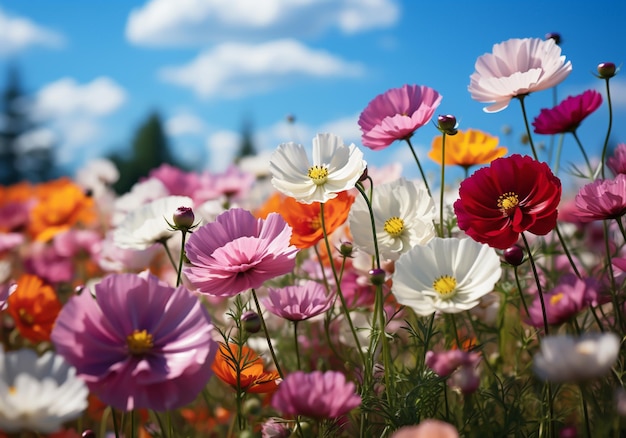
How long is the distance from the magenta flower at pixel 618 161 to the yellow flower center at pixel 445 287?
1.36ft

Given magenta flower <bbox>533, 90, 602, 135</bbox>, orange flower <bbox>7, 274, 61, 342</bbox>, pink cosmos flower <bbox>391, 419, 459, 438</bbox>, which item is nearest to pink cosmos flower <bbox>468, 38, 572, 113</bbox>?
magenta flower <bbox>533, 90, 602, 135</bbox>

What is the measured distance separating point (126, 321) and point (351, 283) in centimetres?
64

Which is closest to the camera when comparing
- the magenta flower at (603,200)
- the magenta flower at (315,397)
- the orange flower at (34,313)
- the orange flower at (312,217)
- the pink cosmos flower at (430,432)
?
the pink cosmos flower at (430,432)

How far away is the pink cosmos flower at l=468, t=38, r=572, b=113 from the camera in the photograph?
965 mm

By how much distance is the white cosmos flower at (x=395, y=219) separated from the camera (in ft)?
3.18

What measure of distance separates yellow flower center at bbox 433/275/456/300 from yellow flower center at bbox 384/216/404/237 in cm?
19

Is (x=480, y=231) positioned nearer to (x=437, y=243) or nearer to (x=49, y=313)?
(x=437, y=243)

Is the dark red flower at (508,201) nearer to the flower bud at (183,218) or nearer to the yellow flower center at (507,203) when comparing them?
the yellow flower center at (507,203)

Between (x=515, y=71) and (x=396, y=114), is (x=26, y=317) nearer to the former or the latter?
(x=396, y=114)

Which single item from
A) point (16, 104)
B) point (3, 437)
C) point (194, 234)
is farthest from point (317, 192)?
point (16, 104)

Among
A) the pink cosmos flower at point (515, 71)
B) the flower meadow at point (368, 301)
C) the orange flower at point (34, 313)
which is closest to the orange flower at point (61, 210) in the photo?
the flower meadow at point (368, 301)

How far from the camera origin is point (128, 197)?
1769 millimetres

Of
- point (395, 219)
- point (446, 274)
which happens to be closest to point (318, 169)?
point (395, 219)

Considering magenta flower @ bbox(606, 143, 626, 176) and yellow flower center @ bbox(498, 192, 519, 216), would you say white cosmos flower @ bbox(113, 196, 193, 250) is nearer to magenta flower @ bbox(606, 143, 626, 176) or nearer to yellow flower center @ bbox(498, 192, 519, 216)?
yellow flower center @ bbox(498, 192, 519, 216)
